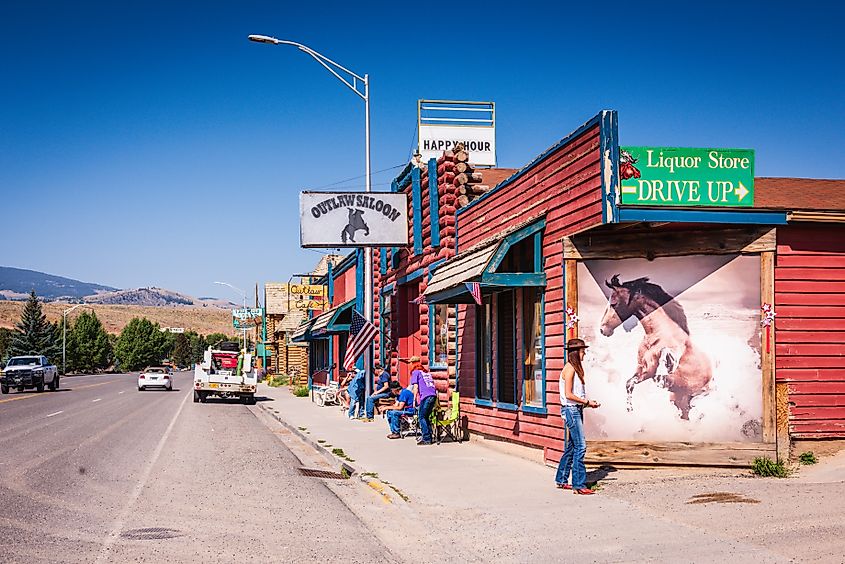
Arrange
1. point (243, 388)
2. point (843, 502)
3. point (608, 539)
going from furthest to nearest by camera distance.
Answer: point (243, 388), point (843, 502), point (608, 539)

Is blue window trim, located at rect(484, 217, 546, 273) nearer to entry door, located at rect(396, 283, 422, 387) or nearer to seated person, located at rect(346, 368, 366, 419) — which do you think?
entry door, located at rect(396, 283, 422, 387)

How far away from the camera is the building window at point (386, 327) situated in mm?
26562

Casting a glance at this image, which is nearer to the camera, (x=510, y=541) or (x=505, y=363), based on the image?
(x=510, y=541)

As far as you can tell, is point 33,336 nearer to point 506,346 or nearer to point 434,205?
point 434,205

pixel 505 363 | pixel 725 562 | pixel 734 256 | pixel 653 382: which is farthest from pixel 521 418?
pixel 725 562

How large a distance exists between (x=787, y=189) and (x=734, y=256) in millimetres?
4912

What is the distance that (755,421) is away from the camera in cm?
1256

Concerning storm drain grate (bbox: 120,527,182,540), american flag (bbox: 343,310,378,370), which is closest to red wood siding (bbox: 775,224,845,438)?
storm drain grate (bbox: 120,527,182,540)

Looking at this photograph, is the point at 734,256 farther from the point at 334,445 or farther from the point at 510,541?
the point at 334,445

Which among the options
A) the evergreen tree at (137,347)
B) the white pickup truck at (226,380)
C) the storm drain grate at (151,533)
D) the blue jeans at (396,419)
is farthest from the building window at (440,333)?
the evergreen tree at (137,347)

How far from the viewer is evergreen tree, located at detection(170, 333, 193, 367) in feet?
492

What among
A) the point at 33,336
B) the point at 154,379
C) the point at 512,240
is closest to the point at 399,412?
the point at 512,240

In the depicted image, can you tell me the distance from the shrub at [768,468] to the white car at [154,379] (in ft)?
146

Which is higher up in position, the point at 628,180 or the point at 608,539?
the point at 628,180
